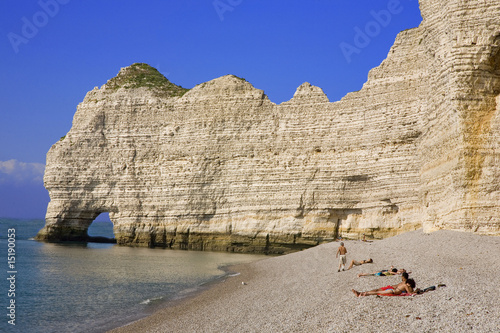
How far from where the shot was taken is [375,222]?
2384 cm

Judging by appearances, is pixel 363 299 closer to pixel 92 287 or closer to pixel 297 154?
pixel 92 287

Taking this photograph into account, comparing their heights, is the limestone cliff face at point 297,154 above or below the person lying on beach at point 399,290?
above

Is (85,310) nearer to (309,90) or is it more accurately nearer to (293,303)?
(293,303)

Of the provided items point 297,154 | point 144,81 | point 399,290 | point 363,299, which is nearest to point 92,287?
point 363,299

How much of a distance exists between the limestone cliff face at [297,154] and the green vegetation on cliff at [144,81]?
86mm

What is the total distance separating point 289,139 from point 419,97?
745 centimetres

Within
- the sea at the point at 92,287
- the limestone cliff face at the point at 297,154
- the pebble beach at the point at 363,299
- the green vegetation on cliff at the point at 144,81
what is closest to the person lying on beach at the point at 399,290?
the pebble beach at the point at 363,299

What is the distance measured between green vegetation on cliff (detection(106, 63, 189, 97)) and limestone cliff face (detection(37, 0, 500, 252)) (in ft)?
0.28

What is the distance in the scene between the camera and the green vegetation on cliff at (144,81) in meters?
32.4

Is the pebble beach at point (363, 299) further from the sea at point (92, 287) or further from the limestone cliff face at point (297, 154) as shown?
the limestone cliff face at point (297, 154)

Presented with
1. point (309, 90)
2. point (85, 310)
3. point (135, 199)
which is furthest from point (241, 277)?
point (135, 199)

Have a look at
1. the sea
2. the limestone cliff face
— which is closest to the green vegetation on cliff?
the limestone cliff face

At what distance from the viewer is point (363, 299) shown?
27.7 feet

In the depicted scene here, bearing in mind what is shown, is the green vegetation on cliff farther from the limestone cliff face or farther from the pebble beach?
the pebble beach
